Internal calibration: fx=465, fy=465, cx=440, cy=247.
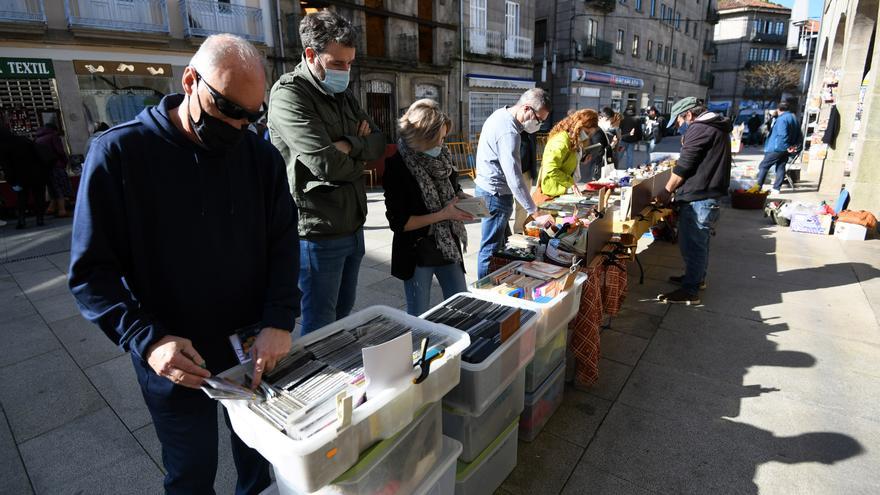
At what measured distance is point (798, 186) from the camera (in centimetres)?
1090

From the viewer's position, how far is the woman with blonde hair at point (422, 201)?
2.56m

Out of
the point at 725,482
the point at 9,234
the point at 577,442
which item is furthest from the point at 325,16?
the point at 9,234

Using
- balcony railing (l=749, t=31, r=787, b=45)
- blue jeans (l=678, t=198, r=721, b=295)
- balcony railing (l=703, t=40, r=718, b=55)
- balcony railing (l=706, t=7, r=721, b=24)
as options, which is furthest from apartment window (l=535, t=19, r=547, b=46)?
balcony railing (l=749, t=31, r=787, b=45)

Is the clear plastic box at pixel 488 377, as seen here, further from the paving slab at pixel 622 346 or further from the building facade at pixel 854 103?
the building facade at pixel 854 103

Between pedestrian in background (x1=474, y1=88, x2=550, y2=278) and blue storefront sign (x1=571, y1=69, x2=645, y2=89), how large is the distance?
2144 centimetres

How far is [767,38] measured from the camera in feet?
145

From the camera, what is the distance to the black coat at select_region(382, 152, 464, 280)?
263 cm

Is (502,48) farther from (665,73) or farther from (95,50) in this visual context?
(665,73)

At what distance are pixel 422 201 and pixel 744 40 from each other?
54718 mm

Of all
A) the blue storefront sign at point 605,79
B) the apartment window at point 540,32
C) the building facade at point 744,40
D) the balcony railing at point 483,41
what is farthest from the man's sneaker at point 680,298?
the building facade at point 744,40

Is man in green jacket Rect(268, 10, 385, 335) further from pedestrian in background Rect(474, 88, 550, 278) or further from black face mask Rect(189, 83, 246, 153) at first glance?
pedestrian in background Rect(474, 88, 550, 278)

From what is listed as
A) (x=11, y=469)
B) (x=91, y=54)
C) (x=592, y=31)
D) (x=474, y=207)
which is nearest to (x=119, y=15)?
(x=91, y=54)

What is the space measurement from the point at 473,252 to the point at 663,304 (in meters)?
2.37

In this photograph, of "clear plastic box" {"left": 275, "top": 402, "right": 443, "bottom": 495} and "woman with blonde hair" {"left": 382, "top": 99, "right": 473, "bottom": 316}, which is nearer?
"clear plastic box" {"left": 275, "top": 402, "right": 443, "bottom": 495}
